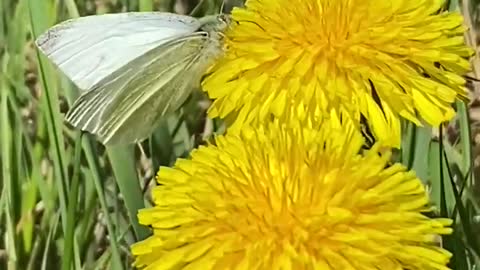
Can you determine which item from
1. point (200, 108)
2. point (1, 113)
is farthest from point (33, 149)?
point (200, 108)

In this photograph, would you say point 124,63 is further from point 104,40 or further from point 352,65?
point 352,65

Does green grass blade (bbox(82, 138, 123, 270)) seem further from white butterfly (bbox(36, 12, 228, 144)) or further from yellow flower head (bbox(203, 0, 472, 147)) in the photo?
yellow flower head (bbox(203, 0, 472, 147))

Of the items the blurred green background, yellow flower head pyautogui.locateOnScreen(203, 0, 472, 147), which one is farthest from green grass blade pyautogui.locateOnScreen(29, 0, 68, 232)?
yellow flower head pyautogui.locateOnScreen(203, 0, 472, 147)

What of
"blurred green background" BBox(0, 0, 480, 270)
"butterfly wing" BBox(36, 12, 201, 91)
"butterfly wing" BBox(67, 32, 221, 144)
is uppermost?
"butterfly wing" BBox(36, 12, 201, 91)

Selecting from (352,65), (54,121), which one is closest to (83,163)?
(54,121)

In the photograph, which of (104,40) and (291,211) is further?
(104,40)
